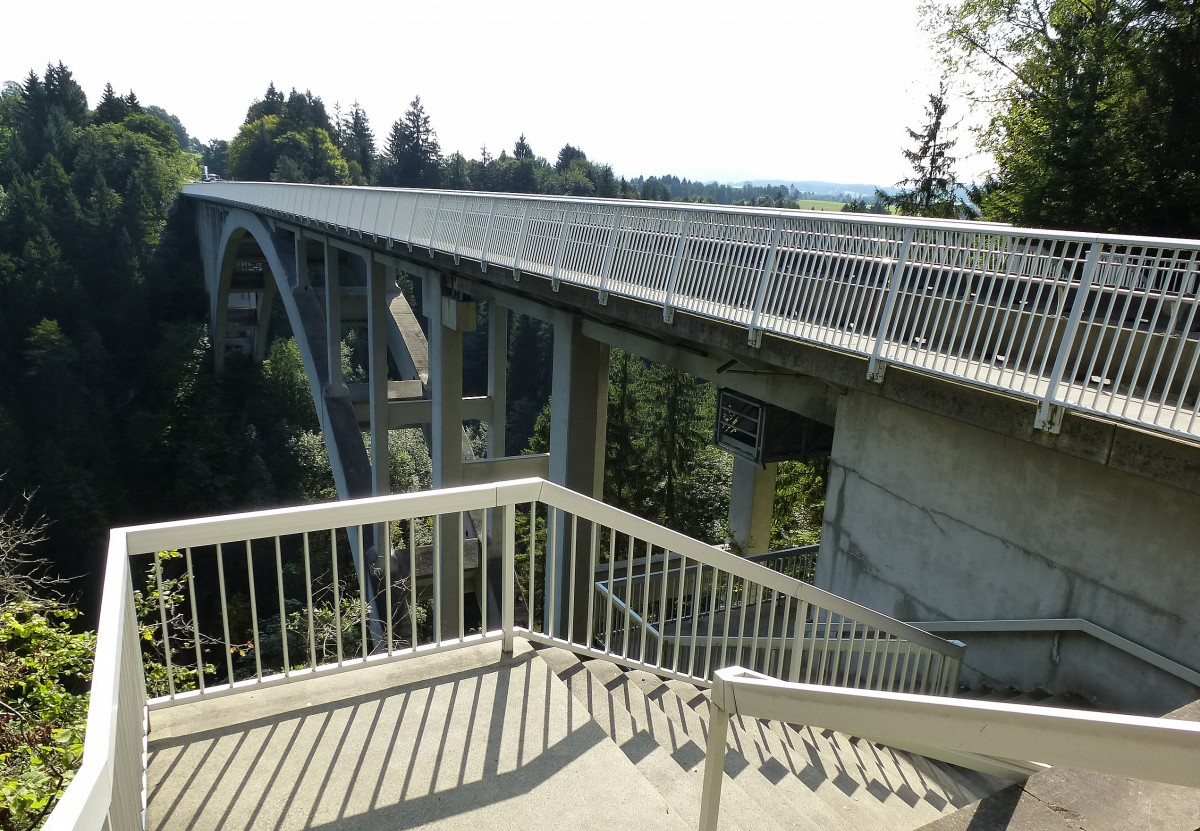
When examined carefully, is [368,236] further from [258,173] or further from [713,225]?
[258,173]

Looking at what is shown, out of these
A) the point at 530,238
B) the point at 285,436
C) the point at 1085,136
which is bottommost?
the point at 285,436

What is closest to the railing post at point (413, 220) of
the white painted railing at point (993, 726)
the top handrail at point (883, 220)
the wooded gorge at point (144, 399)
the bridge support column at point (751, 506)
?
the top handrail at point (883, 220)

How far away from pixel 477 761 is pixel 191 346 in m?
41.4

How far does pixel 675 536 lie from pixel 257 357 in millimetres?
40985

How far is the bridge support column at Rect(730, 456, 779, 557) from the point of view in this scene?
11.2 m

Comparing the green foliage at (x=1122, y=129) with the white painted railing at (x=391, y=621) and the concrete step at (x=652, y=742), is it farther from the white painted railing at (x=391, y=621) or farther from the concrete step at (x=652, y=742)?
the concrete step at (x=652, y=742)

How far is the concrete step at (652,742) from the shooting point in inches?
113

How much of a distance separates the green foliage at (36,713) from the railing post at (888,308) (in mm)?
4561

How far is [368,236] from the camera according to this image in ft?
47.9

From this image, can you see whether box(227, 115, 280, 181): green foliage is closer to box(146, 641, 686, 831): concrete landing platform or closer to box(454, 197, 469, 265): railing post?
box(454, 197, 469, 265): railing post

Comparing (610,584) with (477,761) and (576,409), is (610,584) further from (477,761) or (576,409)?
(576,409)

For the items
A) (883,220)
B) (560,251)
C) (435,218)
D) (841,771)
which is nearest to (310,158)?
(435,218)

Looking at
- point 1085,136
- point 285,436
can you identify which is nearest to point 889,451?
point 1085,136

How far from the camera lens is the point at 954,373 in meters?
4.48
